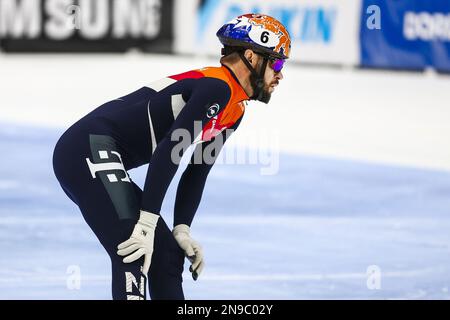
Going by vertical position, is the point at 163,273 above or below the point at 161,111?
below

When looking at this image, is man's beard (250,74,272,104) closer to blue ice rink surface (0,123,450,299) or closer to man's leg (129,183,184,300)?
man's leg (129,183,184,300)

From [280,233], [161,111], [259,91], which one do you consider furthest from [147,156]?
[280,233]

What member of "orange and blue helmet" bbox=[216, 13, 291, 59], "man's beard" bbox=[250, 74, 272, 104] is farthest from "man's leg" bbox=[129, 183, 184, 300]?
"orange and blue helmet" bbox=[216, 13, 291, 59]

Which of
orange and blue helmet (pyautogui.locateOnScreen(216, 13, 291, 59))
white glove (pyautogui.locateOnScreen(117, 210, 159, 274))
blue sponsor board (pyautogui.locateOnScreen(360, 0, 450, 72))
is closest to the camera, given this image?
white glove (pyautogui.locateOnScreen(117, 210, 159, 274))

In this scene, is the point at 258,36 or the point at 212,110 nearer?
the point at 212,110

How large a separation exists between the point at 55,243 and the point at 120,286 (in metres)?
3.16

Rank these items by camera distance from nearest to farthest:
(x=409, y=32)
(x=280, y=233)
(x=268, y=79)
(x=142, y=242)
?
(x=142, y=242) → (x=268, y=79) → (x=280, y=233) → (x=409, y=32)

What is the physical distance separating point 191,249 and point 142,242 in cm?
48

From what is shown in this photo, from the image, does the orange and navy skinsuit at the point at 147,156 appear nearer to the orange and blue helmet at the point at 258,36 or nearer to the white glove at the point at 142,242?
the white glove at the point at 142,242

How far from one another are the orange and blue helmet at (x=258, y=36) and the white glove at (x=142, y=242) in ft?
3.11

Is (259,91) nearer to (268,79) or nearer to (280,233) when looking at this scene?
(268,79)

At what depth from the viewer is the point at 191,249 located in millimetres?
4930

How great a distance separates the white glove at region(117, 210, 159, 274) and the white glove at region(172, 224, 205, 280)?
→ 1.29 ft

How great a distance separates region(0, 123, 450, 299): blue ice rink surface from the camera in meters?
6.57
